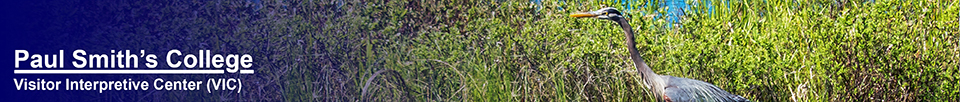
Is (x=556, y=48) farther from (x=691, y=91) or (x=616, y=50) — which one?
(x=691, y=91)

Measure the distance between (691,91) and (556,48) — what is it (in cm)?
48

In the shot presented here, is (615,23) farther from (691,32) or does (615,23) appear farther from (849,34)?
(849,34)

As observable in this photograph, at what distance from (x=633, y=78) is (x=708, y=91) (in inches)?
10.2

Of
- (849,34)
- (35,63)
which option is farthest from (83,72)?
(849,34)

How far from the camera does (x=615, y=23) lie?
8.32 feet

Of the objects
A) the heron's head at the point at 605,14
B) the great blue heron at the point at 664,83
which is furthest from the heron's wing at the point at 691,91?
the heron's head at the point at 605,14

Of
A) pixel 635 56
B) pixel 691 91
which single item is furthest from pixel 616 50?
pixel 691 91

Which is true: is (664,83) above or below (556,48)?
below

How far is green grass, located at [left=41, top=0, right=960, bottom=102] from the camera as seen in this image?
256cm

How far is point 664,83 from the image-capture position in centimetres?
253

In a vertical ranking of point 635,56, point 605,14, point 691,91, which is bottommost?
point 691,91

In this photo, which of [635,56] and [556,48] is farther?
[556,48]

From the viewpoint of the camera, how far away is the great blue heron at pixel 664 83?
8.14 feet

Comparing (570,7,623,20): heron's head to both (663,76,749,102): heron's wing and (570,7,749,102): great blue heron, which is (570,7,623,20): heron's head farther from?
(663,76,749,102): heron's wing
